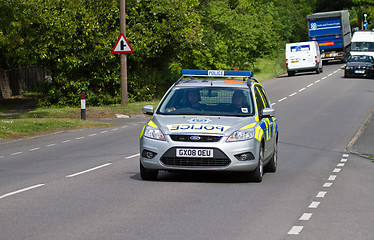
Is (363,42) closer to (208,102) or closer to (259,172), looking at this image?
(208,102)

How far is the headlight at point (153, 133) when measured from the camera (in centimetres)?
1257

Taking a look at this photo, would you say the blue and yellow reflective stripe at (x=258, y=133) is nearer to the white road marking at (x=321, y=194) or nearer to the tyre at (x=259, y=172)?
the tyre at (x=259, y=172)

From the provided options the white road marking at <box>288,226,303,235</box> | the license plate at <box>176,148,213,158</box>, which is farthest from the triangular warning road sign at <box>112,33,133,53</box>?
the white road marking at <box>288,226,303,235</box>

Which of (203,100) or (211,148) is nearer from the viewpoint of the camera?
(211,148)

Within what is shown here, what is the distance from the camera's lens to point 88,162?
54.1 feet

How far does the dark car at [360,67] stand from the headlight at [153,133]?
138ft

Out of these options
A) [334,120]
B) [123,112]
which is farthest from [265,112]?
[123,112]

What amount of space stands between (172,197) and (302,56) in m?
46.6

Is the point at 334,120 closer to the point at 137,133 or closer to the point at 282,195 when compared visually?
the point at 137,133

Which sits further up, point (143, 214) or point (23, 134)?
point (143, 214)

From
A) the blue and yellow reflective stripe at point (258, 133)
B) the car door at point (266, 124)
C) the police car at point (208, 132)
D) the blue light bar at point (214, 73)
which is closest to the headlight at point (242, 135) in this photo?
the police car at point (208, 132)

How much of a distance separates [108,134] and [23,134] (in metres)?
2.47

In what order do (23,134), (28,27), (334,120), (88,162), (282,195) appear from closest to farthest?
(282,195) → (88,162) → (23,134) → (334,120) → (28,27)

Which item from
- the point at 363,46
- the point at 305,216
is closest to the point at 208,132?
the point at 305,216
